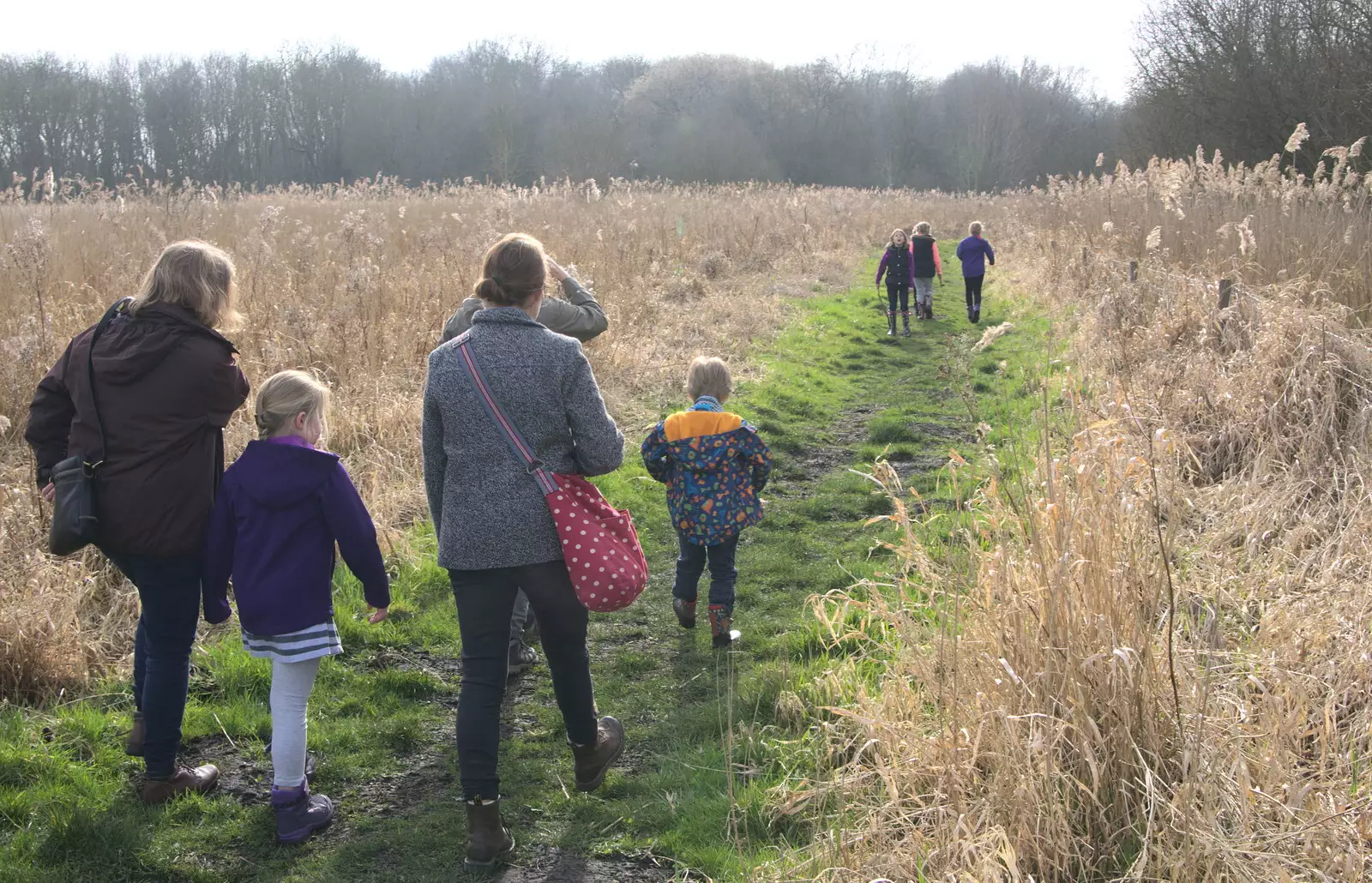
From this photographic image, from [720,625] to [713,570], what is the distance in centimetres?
27

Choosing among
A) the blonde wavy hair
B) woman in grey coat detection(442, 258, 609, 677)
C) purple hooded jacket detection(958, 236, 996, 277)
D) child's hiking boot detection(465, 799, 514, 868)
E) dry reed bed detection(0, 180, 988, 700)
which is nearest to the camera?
child's hiking boot detection(465, 799, 514, 868)

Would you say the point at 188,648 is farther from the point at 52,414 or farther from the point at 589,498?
the point at 589,498

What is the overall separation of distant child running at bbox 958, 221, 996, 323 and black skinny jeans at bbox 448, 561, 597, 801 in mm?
12701

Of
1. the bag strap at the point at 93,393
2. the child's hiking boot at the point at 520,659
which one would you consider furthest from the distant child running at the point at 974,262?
the bag strap at the point at 93,393

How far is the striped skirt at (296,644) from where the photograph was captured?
3.29 meters

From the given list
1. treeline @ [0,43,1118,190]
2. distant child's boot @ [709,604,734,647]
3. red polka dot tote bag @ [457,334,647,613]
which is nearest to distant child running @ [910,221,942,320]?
distant child's boot @ [709,604,734,647]

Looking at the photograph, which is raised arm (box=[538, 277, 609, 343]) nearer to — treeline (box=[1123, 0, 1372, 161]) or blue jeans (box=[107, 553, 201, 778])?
blue jeans (box=[107, 553, 201, 778])

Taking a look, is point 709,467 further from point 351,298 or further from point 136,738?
point 351,298

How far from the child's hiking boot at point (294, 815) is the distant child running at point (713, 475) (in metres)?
2.06

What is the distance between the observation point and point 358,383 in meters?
7.37

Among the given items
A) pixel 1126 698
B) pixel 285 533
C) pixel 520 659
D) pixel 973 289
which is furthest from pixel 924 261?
pixel 285 533

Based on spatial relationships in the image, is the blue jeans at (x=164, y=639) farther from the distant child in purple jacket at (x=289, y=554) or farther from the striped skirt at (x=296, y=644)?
the striped skirt at (x=296, y=644)

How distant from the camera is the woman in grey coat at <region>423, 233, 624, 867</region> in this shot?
10.3 ft

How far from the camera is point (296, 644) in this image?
10.9 feet
